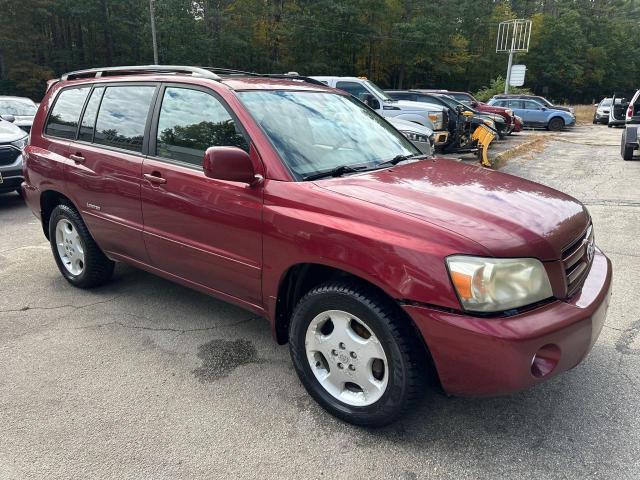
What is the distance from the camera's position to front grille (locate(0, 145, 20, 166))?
294 inches

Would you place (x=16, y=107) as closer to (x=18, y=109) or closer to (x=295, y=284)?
(x=18, y=109)

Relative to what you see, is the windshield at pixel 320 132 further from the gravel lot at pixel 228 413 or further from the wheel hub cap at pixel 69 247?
the wheel hub cap at pixel 69 247

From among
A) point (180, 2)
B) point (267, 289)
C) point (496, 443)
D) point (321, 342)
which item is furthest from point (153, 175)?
point (180, 2)

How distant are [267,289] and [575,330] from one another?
1.57 meters

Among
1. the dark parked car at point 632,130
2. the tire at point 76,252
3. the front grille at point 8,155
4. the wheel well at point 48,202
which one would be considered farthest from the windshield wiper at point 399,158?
the dark parked car at point 632,130

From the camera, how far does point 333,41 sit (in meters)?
48.9

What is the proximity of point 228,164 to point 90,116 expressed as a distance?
6.61ft

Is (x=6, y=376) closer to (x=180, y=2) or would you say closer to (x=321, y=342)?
(x=321, y=342)

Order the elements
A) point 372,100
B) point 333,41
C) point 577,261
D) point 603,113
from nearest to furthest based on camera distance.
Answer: point 577,261
point 372,100
point 603,113
point 333,41

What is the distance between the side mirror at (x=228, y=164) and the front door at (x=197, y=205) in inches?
5.1

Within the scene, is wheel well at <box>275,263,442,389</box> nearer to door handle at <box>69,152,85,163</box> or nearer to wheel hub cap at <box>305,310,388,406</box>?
wheel hub cap at <box>305,310,388,406</box>

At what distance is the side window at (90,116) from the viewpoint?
3980 mm

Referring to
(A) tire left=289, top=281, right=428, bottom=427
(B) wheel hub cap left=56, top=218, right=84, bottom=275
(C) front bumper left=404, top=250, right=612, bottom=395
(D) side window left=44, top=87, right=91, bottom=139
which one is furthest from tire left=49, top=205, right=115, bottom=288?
(C) front bumper left=404, top=250, right=612, bottom=395

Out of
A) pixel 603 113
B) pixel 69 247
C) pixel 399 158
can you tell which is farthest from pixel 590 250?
pixel 603 113
